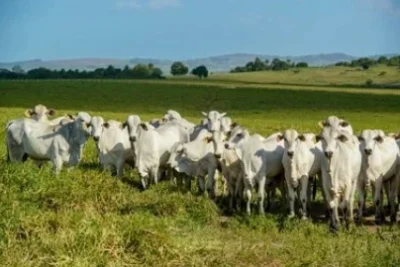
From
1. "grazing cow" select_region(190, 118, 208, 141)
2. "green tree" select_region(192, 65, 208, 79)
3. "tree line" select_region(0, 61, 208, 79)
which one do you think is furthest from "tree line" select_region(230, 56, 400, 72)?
"grazing cow" select_region(190, 118, 208, 141)

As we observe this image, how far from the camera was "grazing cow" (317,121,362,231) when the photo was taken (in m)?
15.6

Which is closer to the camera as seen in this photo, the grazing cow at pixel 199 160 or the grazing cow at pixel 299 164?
the grazing cow at pixel 299 164

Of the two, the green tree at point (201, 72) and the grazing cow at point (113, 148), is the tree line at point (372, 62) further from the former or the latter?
the grazing cow at point (113, 148)

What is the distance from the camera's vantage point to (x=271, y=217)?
15812mm

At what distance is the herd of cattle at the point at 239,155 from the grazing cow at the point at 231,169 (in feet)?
0.08

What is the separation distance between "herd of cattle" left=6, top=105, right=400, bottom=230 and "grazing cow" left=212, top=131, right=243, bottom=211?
23 mm

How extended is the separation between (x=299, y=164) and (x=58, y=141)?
6.49 metres

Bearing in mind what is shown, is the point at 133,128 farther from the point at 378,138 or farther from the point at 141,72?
the point at 141,72

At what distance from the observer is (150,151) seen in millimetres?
19703

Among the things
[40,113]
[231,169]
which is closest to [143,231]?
[231,169]

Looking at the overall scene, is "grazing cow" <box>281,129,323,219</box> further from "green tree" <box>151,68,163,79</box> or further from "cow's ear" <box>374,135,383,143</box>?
"green tree" <box>151,68,163,79</box>

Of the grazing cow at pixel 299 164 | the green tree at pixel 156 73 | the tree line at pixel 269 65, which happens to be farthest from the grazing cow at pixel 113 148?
the tree line at pixel 269 65

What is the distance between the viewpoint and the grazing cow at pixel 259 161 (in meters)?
16.9

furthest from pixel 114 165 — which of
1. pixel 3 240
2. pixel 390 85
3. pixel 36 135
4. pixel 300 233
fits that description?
pixel 390 85
